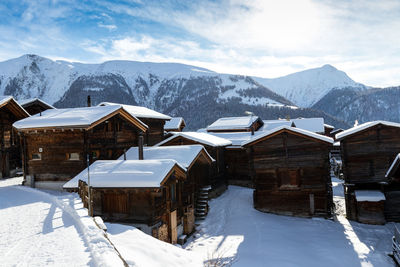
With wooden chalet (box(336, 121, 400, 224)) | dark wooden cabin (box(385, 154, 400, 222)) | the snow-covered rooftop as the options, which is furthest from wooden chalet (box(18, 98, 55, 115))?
dark wooden cabin (box(385, 154, 400, 222))

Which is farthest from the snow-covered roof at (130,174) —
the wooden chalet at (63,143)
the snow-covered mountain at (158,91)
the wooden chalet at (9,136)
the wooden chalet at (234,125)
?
the snow-covered mountain at (158,91)

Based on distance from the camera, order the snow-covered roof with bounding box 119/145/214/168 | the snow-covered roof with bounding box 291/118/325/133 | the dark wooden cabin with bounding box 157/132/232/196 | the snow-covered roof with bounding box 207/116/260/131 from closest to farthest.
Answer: the snow-covered roof with bounding box 119/145/214/168, the dark wooden cabin with bounding box 157/132/232/196, the snow-covered roof with bounding box 207/116/260/131, the snow-covered roof with bounding box 291/118/325/133

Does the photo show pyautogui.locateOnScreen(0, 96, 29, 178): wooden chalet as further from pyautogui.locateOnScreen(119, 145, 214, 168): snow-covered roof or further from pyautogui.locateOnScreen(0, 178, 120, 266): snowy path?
pyautogui.locateOnScreen(0, 178, 120, 266): snowy path

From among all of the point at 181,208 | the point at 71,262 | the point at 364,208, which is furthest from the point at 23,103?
the point at 364,208

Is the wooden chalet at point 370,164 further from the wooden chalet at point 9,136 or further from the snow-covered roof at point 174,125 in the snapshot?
the snow-covered roof at point 174,125

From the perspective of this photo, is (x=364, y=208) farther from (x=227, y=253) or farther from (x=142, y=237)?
(x=142, y=237)

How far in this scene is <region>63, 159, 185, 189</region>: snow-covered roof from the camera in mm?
13281

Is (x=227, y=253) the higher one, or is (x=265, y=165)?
(x=265, y=165)

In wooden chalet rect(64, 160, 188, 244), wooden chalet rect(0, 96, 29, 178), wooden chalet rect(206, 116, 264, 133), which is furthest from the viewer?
wooden chalet rect(206, 116, 264, 133)

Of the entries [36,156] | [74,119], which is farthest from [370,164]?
[36,156]

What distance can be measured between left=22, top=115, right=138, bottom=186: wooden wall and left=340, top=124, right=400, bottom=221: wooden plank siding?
17.0 metres

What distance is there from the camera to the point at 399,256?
11602mm

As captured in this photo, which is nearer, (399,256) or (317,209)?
(399,256)

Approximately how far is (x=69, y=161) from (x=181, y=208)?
861cm
